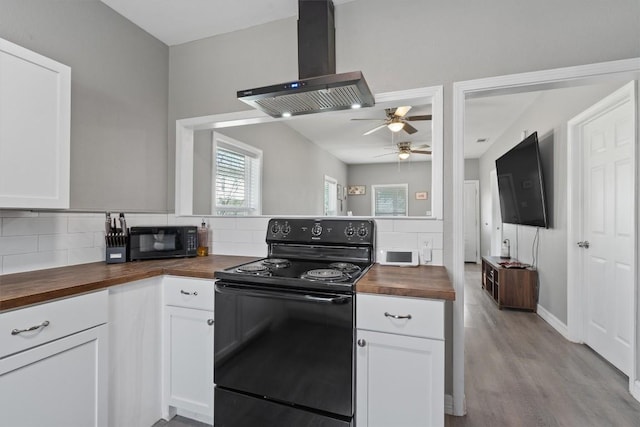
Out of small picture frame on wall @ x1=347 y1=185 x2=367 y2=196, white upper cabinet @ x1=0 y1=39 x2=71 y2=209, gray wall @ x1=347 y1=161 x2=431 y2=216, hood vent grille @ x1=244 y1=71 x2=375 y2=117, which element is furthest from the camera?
small picture frame on wall @ x1=347 y1=185 x2=367 y2=196

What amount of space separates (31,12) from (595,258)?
4.45 metres

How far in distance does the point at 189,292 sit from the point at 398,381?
3.80 feet

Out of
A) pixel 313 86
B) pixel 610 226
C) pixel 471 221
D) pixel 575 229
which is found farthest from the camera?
pixel 471 221

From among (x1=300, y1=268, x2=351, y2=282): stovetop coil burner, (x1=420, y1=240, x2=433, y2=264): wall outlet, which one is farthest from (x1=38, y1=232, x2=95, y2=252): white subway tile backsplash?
→ (x1=420, y1=240, x2=433, y2=264): wall outlet

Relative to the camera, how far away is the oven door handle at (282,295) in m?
1.35

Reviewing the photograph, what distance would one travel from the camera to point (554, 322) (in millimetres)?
3277

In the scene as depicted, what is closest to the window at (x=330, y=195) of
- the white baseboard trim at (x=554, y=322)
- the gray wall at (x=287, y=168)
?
the gray wall at (x=287, y=168)

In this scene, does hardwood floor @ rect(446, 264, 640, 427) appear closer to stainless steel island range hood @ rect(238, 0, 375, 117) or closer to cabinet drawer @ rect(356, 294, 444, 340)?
cabinet drawer @ rect(356, 294, 444, 340)

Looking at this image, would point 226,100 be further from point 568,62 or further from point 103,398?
point 568,62

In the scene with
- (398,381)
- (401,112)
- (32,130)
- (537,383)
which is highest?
(401,112)

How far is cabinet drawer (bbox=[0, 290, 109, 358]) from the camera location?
1.12 meters

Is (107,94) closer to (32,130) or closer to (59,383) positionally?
(32,130)

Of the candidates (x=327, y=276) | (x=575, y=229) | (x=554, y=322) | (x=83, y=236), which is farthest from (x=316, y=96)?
(x=554, y=322)

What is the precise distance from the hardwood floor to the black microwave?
201 cm
